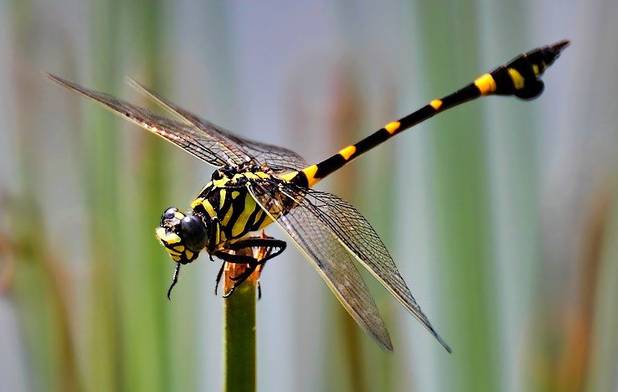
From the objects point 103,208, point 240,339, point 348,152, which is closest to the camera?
point 240,339

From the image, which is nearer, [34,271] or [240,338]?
[240,338]

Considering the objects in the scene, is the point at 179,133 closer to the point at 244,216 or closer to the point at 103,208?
the point at 244,216

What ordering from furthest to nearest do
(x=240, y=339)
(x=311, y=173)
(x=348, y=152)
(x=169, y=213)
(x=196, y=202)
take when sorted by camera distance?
1. (x=311, y=173)
2. (x=348, y=152)
3. (x=196, y=202)
4. (x=169, y=213)
5. (x=240, y=339)

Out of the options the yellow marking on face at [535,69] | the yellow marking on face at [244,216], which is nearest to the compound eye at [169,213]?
the yellow marking on face at [244,216]

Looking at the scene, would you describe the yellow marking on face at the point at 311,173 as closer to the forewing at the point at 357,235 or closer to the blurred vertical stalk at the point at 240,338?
the forewing at the point at 357,235

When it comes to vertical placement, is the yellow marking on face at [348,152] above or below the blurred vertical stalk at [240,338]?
above

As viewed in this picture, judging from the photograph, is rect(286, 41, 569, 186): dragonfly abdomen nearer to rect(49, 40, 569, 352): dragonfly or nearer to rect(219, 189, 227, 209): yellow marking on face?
rect(49, 40, 569, 352): dragonfly

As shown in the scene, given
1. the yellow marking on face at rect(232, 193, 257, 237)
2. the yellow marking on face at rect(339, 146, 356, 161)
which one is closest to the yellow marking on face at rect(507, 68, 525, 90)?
the yellow marking on face at rect(339, 146, 356, 161)

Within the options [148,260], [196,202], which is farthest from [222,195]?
[148,260]
